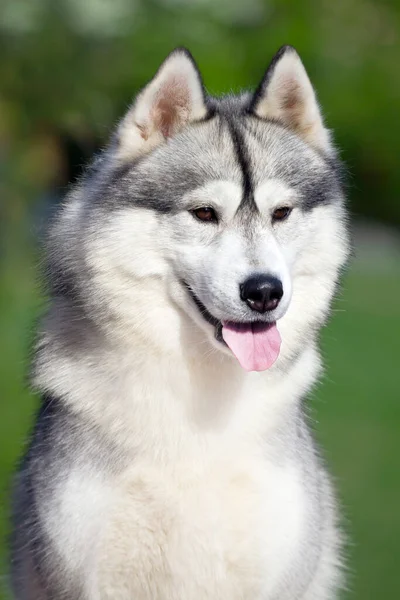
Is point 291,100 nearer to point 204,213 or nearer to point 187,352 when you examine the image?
point 204,213

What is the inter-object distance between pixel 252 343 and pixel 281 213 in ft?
1.57

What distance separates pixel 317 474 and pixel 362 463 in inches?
300

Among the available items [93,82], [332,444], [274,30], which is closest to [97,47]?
[93,82]

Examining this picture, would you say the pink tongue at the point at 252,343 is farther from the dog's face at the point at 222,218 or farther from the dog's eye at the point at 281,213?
the dog's eye at the point at 281,213

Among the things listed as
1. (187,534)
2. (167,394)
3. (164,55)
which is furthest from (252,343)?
(164,55)

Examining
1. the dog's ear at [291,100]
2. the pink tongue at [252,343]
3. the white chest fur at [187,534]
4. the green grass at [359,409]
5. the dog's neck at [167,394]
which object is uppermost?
the dog's ear at [291,100]

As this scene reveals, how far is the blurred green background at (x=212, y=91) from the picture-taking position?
10.5 meters

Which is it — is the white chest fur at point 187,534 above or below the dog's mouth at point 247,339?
below

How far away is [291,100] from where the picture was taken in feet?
13.9

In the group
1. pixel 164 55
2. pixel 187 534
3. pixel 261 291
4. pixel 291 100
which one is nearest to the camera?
pixel 261 291

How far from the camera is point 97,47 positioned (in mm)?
13352

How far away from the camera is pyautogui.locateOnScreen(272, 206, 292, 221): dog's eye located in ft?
13.1

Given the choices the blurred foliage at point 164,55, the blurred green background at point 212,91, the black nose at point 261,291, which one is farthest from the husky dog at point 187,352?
the blurred foliage at point 164,55

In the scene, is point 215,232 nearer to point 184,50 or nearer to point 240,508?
point 184,50
